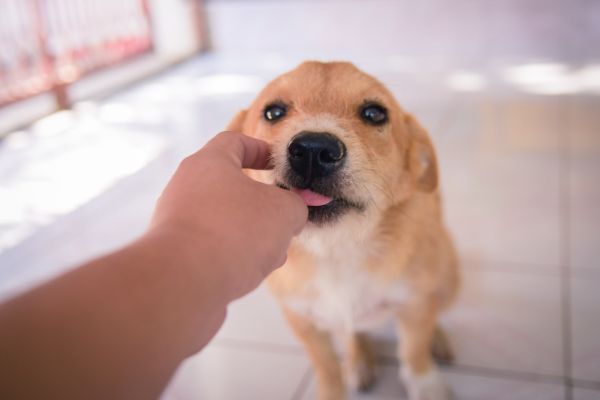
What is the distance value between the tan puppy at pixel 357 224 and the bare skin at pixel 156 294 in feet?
0.94

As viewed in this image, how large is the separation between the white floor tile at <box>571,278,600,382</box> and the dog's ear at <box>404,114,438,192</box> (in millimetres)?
606

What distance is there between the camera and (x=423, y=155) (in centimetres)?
126

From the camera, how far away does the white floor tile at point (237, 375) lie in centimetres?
126

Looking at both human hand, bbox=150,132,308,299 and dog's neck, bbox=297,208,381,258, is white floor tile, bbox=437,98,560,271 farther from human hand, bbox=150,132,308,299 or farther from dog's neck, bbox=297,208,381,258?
human hand, bbox=150,132,308,299

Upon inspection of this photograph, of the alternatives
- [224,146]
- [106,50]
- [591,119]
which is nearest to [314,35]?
[106,50]

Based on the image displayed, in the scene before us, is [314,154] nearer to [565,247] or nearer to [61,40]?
[565,247]

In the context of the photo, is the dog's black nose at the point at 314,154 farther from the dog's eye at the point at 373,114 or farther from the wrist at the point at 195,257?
the wrist at the point at 195,257

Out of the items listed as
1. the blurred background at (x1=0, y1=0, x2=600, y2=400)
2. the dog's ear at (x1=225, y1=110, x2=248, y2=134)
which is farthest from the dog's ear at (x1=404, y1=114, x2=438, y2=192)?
the blurred background at (x1=0, y1=0, x2=600, y2=400)

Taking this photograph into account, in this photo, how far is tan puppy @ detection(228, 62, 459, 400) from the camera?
955 millimetres

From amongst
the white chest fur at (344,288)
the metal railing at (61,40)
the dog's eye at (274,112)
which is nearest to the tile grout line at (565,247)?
the white chest fur at (344,288)

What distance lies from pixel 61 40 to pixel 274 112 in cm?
363

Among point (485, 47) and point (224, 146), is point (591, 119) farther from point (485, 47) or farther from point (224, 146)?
point (224, 146)

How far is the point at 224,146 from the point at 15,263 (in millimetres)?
1520

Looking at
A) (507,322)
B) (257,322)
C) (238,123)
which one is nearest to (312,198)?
(238,123)
